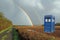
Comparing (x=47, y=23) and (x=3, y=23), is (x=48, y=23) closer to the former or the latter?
(x=47, y=23)

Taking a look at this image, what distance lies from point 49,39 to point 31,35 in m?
1.23

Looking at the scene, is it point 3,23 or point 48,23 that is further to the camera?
point 48,23

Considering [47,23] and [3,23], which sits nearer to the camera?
[3,23]

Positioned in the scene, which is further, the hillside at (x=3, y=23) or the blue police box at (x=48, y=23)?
the blue police box at (x=48, y=23)

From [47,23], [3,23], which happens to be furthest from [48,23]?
[3,23]

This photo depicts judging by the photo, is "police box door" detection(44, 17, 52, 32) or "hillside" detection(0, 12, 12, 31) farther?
"police box door" detection(44, 17, 52, 32)

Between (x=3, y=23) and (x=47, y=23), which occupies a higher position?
(x=47, y=23)

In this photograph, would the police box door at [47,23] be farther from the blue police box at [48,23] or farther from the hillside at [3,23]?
the hillside at [3,23]

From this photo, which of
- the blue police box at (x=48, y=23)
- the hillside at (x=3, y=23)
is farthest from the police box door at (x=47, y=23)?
the hillside at (x=3, y=23)

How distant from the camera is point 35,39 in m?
10.7

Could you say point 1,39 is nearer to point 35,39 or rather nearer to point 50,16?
point 35,39

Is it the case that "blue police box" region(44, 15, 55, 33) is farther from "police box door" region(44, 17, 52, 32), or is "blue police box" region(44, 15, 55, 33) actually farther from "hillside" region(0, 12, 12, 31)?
"hillside" region(0, 12, 12, 31)

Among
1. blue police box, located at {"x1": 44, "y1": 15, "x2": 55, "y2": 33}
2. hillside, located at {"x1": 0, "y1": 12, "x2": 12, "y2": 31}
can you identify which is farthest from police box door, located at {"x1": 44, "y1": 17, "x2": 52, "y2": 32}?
hillside, located at {"x1": 0, "y1": 12, "x2": 12, "y2": 31}

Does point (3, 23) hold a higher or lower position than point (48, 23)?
lower
